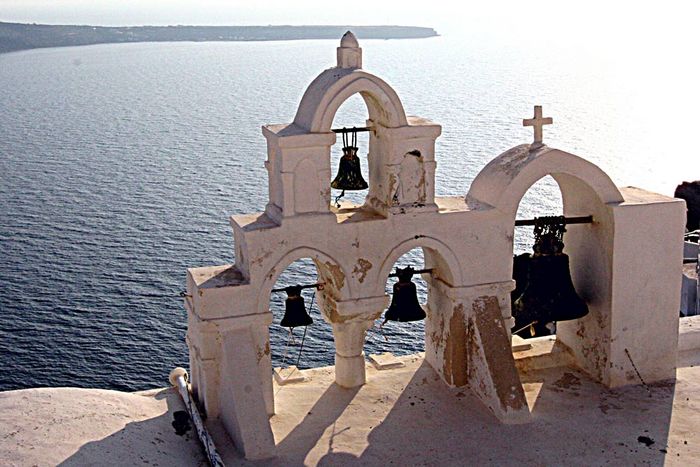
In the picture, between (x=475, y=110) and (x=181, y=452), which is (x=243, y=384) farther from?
(x=475, y=110)

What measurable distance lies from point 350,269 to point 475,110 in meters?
62.3

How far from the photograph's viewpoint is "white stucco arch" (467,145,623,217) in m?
14.6

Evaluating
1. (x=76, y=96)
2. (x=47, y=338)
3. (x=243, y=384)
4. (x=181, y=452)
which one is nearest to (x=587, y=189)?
(x=243, y=384)

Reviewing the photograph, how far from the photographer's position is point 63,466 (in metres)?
12.1

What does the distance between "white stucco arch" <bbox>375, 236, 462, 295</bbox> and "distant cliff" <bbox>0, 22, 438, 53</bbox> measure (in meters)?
156

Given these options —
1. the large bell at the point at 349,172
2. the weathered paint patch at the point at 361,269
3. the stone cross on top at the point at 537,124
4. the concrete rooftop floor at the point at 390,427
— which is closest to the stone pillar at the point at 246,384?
the concrete rooftop floor at the point at 390,427

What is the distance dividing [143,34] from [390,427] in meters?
184

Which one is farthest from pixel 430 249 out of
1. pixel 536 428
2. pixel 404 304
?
pixel 536 428

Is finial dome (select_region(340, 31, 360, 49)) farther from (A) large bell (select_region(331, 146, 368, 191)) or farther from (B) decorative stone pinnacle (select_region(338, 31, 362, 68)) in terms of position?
(A) large bell (select_region(331, 146, 368, 191))

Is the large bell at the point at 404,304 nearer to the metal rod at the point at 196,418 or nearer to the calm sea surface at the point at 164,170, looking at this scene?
the metal rod at the point at 196,418

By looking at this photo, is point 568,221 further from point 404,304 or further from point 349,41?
point 349,41

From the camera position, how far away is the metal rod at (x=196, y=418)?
12.9 m

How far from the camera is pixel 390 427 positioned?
14.1 meters

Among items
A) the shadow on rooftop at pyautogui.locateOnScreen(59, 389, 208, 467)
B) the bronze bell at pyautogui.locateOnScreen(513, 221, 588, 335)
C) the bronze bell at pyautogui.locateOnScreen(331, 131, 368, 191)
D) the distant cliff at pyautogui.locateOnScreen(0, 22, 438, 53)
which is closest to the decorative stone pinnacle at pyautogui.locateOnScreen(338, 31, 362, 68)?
the bronze bell at pyautogui.locateOnScreen(331, 131, 368, 191)
